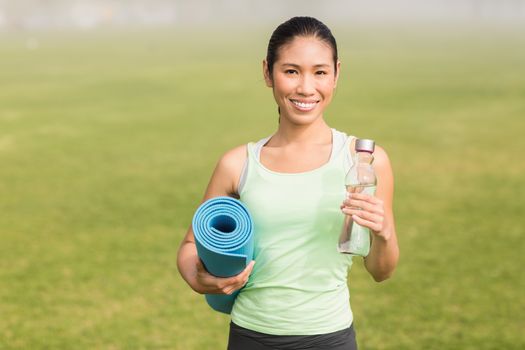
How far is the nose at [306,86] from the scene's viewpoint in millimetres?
2205

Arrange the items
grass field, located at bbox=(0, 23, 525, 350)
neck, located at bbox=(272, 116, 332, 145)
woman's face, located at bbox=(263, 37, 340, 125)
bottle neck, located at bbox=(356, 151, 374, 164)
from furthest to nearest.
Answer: grass field, located at bbox=(0, 23, 525, 350), neck, located at bbox=(272, 116, 332, 145), woman's face, located at bbox=(263, 37, 340, 125), bottle neck, located at bbox=(356, 151, 374, 164)

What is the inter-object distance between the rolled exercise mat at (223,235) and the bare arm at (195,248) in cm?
4

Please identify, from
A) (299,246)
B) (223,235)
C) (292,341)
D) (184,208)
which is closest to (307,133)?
(299,246)

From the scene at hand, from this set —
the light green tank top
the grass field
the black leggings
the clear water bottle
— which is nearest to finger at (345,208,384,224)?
the clear water bottle

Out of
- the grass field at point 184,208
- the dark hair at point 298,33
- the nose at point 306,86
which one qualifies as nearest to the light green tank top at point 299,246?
the nose at point 306,86

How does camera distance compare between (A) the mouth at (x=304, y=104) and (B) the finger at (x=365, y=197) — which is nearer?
(B) the finger at (x=365, y=197)

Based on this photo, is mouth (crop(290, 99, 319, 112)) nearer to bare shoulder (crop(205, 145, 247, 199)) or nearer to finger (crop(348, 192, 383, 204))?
bare shoulder (crop(205, 145, 247, 199))

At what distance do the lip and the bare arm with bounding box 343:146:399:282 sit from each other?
24 cm

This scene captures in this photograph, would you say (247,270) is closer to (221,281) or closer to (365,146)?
(221,281)

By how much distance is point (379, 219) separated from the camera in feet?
6.61

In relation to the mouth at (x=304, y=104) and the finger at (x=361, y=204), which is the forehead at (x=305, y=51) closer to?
the mouth at (x=304, y=104)

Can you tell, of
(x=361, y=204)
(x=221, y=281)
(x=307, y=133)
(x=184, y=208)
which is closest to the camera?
(x=361, y=204)

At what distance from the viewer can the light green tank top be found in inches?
88.3

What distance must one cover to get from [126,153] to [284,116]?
10.4 meters
